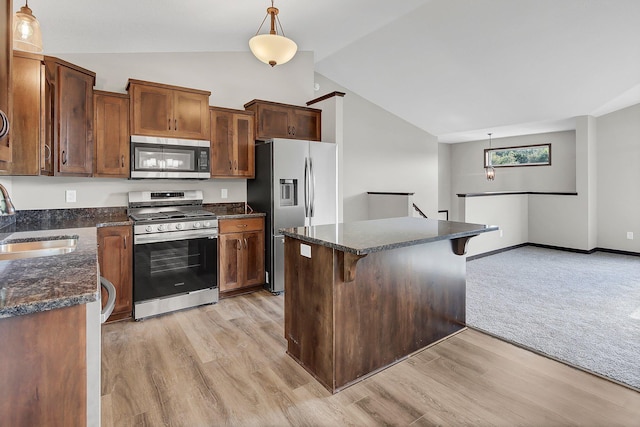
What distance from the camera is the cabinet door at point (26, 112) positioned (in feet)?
8.43

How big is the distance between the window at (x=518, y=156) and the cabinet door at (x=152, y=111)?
25.4 feet

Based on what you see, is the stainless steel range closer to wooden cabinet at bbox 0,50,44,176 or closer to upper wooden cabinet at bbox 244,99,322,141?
wooden cabinet at bbox 0,50,44,176

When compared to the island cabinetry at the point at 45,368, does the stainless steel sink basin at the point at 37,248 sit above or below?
above

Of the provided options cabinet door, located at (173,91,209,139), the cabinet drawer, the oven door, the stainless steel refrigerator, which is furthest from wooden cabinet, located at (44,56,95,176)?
the stainless steel refrigerator

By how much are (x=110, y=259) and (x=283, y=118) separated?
8.33 ft

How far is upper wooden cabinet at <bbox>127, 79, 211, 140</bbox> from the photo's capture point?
3.45 m

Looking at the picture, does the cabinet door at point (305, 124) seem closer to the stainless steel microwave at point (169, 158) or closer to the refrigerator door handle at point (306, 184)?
the refrigerator door handle at point (306, 184)

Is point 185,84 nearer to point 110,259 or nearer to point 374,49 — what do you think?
point 110,259

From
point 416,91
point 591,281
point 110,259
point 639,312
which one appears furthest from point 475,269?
point 110,259

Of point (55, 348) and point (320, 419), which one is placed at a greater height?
point (55, 348)

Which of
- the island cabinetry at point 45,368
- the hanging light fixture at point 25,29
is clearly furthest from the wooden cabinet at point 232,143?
the island cabinetry at point 45,368

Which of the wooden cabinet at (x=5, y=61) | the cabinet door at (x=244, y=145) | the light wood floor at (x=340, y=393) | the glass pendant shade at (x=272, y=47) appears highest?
the glass pendant shade at (x=272, y=47)

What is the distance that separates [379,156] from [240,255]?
4392mm

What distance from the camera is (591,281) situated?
453cm
